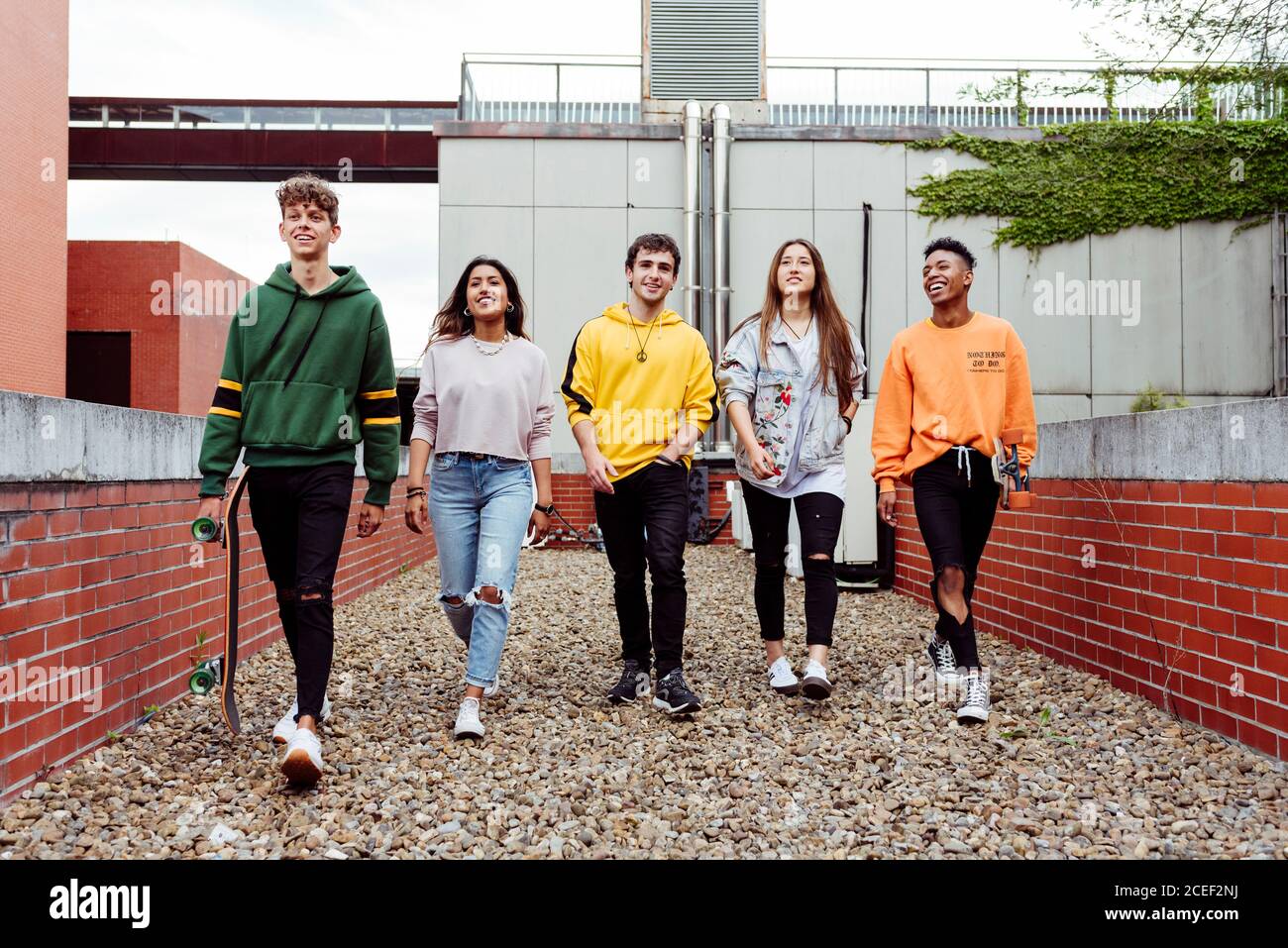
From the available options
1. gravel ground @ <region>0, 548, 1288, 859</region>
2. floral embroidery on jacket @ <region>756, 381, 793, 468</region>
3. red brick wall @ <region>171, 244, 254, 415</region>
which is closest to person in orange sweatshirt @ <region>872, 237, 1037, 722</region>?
floral embroidery on jacket @ <region>756, 381, 793, 468</region>

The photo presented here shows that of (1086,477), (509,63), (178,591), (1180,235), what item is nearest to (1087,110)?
(1180,235)

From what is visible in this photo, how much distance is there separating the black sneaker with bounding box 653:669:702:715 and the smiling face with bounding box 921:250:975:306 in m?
1.79

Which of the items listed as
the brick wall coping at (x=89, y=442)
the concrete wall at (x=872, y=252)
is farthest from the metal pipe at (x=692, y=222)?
the brick wall coping at (x=89, y=442)

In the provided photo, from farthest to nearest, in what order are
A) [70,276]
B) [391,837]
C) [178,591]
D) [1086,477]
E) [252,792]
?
[70,276] < [1086,477] < [178,591] < [252,792] < [391,837]

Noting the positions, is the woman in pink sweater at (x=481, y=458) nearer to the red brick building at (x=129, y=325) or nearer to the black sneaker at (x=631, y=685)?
the black sneaker at (x=631, y=685)

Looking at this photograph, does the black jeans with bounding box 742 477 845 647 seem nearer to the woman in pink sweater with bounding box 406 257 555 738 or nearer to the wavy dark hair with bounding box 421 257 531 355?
the woman in pink sweater with bounding box 406 257 555 738

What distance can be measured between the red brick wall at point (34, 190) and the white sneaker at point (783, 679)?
14823 mm

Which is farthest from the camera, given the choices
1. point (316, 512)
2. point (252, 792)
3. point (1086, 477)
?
point (1086, 477)

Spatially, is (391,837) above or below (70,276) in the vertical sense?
below

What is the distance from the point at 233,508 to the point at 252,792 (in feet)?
2.95

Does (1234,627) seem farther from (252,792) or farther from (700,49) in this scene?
(700,49)

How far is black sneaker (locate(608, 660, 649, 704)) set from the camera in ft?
13.4

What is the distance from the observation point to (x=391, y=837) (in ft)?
8.46

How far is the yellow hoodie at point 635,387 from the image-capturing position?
3928 millimetres
